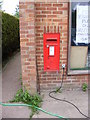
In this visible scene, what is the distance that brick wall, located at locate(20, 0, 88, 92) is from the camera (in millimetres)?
3391

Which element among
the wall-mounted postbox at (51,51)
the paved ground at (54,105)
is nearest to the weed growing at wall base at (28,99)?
the paved ground at (54,105)

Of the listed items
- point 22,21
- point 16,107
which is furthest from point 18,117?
point 22,21

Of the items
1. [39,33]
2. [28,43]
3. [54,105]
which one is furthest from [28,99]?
[39,33]

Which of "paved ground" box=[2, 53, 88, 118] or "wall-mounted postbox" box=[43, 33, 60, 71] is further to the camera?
"wall-mounted postbox" box=[43, 33, 60, 71]

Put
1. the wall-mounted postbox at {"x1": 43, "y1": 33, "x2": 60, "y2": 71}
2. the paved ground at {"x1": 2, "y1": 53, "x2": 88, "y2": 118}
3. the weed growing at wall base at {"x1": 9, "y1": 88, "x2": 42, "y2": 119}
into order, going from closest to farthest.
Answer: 1. the paved ground at {"x1": 2, "y1": 53, "x2": 88, "y2": 118}
2. the weed growing at wall base at {"x1": 9, "y1": 88, "x2": 42, "y2": 119}
3. the wall-mounted postbox at {"x1": 43, "y1": 33, "x2": 60, "y2": 71}

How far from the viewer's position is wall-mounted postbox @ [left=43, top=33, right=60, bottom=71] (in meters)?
3.71

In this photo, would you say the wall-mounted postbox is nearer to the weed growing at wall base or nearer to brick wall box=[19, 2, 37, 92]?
brick wall box=[19, 2, 37, 92]

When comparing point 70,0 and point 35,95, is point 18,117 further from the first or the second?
point 70,0

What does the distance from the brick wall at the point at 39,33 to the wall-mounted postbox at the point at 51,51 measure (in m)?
0.08

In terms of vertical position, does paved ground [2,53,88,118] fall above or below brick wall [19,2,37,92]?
below

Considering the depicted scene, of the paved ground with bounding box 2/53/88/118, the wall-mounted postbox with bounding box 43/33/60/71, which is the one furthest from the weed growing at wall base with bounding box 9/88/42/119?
the wall-mounted postbox with bounding box 43/33/60/71

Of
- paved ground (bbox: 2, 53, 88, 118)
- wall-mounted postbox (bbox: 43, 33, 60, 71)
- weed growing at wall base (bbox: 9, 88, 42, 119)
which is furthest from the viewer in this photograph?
wall-mounted postbox (bbox: 43, 33, 60, 71)

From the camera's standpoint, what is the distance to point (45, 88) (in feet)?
13.0

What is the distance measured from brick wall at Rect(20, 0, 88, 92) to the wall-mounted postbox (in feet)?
0.26
